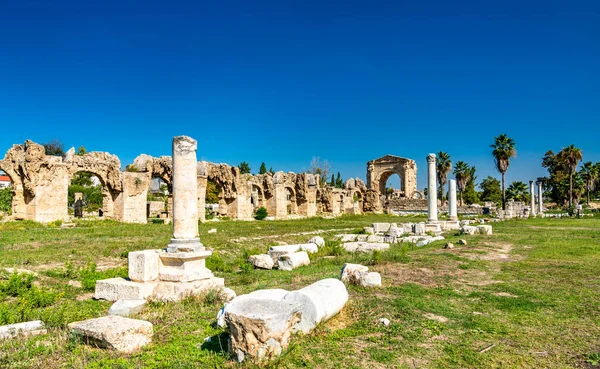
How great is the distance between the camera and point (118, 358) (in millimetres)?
4230

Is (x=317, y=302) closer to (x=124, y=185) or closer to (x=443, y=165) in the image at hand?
(x=124, y=185)

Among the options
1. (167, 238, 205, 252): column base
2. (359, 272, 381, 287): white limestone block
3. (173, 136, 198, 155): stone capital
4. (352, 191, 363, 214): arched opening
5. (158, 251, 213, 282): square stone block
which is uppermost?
(173, 136, 198, 155): stone capital

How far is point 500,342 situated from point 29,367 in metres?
4.86

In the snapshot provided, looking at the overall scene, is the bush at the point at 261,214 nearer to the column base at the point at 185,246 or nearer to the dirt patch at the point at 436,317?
the column base at the point at 185,246

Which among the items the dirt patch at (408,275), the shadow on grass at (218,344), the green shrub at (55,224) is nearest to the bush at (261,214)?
the green shrub at (55,224)

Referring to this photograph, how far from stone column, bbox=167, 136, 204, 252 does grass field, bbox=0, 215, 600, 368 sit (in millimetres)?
1446

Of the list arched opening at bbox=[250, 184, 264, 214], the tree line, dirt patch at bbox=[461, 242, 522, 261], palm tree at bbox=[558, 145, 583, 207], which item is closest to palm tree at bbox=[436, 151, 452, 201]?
the tree line

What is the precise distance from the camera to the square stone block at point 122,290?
700 cm

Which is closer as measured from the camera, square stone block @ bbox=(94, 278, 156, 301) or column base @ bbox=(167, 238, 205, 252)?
square stone block @ bbox=(94, 278, 156, 301)

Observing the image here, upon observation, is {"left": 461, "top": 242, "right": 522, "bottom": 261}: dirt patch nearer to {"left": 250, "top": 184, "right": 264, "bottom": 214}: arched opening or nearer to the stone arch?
{"left": 250, "top": 184, "right": 264, "bottom": 214}: arched opening

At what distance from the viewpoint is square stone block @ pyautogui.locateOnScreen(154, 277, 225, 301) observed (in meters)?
7.09

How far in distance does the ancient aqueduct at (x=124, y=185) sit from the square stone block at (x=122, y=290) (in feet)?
60.4

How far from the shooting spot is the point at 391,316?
226 inches

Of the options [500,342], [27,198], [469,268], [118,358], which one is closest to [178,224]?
[118,358]
